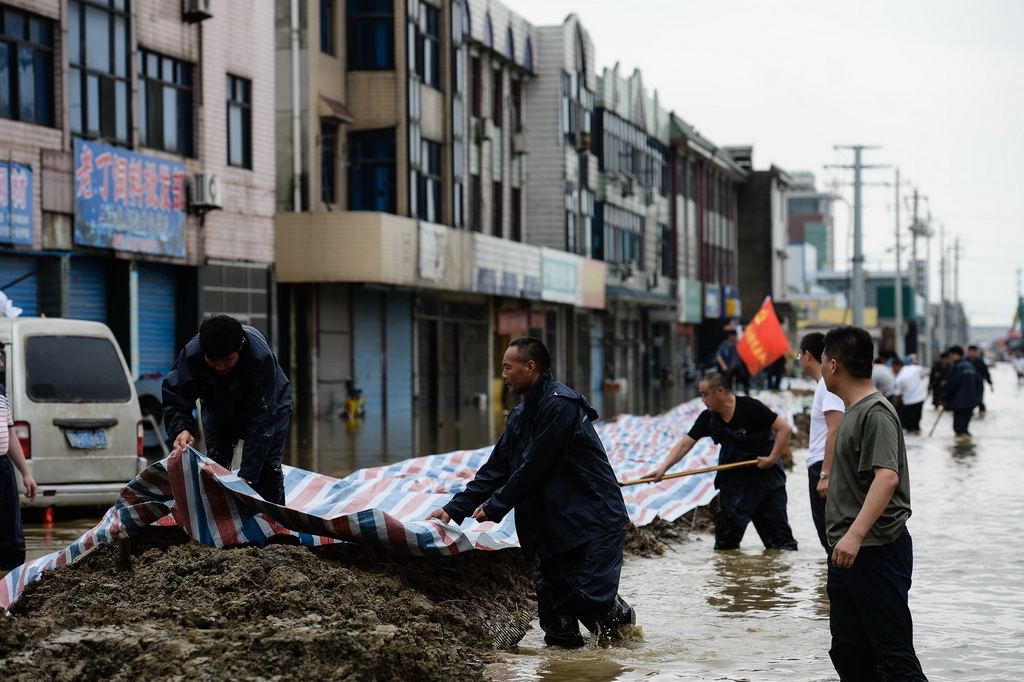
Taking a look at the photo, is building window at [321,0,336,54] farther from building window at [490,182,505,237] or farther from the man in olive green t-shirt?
the man in olive green t-shirt

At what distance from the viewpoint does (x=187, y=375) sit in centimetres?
714

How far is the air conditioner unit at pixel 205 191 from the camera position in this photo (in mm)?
24469

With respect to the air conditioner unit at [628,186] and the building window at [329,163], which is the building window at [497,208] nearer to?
the building window at [329,163]

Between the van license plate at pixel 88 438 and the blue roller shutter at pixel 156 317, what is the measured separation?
38.5ft

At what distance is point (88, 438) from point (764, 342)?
13.7 metres

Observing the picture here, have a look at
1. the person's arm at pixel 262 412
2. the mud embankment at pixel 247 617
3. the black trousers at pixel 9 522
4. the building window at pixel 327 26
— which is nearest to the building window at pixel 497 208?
the building window at pixel 327 26

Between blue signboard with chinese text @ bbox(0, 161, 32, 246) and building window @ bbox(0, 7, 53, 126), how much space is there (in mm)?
872

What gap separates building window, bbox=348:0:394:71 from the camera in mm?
31812

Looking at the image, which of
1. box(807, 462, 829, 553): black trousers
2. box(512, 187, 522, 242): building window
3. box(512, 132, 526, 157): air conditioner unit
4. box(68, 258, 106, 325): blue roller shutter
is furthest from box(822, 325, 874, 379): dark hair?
box(512, 187, 522, 242): building window

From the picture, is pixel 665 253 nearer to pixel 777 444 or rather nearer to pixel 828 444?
pixel 777 444

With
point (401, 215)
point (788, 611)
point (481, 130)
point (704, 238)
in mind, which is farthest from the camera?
point (704, 238)

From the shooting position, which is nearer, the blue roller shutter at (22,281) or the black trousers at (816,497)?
the black trousers at (816,497)

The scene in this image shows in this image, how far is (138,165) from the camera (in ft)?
76.1

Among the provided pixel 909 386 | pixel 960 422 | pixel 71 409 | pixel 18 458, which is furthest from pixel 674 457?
pixel 909 386
